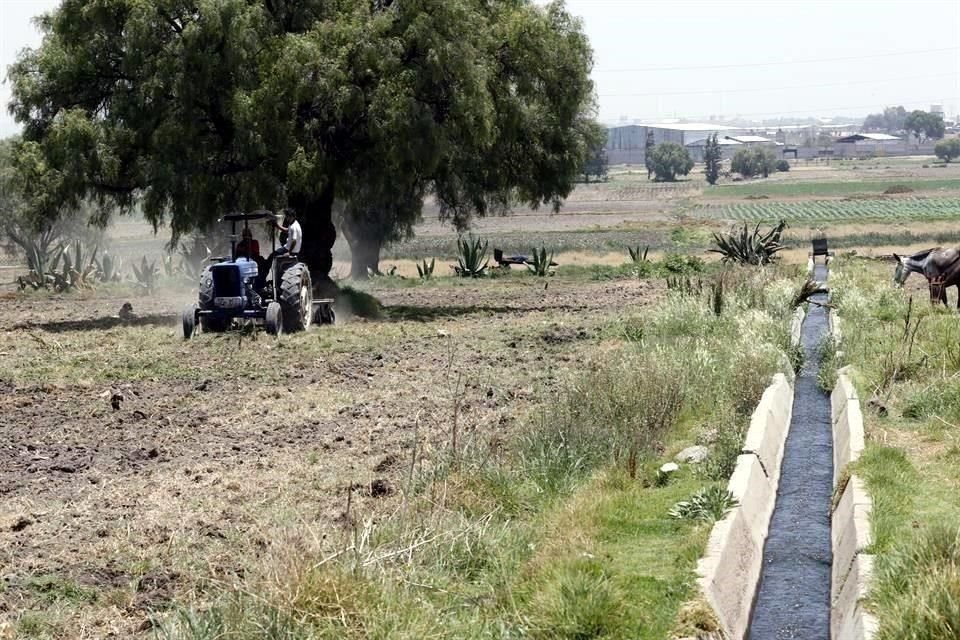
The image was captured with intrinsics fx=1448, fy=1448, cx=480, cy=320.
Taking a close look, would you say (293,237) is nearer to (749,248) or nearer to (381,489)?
(381,489)

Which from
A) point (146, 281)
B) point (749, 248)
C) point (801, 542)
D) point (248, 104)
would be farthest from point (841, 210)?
point (801, 542)

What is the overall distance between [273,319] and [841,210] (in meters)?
93.9

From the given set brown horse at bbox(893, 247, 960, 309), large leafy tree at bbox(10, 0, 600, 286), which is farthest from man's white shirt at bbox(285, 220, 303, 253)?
brown horse at bbox(893, 247, 960, 309)

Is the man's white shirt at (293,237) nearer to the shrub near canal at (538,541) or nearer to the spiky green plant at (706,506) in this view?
the shrub near canal at (538,541)

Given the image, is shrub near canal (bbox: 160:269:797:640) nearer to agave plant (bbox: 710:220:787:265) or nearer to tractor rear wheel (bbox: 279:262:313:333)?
tractor rear wheel (bbox: 279:262:313:333)

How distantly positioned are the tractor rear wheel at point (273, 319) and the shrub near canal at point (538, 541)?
7619mm

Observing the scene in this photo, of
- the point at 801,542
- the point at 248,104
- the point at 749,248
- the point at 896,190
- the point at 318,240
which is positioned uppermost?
the point at 248,104

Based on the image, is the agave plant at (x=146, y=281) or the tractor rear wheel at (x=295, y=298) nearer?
the tractor rear wheel at (x=295, y=298)

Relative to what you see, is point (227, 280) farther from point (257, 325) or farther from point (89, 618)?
point (89, 618)

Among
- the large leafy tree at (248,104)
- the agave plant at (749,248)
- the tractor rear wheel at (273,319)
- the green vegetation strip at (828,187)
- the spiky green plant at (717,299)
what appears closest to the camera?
the tractor rear wheel at (273,319)

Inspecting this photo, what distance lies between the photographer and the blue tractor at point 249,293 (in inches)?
853

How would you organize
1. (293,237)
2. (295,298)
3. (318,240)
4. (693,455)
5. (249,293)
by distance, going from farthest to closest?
1. (318,240)
2. (295,298)
3. (249,293)
4. (293,237)
5. (693,455)

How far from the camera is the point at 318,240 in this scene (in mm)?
29688

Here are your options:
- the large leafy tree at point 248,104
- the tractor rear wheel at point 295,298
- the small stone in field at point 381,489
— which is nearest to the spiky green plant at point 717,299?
the tractor rear wheel at point 295,298
